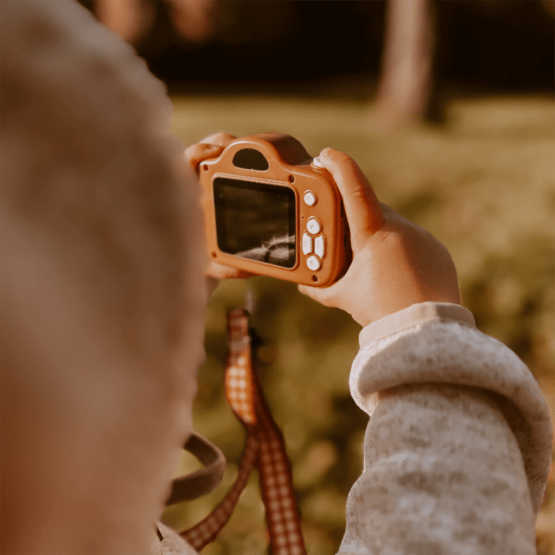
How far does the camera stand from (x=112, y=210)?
159mm

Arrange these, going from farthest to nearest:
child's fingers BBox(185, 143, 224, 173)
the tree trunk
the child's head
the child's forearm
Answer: the tree trunk, child's fingers BBox(185, 143, 224, 173), the child's forearm, the child's head

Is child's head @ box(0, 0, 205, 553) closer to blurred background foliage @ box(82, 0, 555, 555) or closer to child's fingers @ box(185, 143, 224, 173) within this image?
child's fingers @ box(185, 143, 224, 173)

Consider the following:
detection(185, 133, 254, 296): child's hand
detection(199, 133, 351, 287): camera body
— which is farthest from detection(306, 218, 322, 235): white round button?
detection(185, 133, 254, 296): child's hand

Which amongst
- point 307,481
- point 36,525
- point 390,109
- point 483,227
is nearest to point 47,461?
point 36,525

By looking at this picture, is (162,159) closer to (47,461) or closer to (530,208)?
(47,461)

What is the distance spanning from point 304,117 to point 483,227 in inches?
44.8

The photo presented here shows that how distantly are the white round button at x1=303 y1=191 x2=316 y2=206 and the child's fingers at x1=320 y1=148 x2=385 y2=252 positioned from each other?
0.09 feet

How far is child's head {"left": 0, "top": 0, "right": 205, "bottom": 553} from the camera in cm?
14

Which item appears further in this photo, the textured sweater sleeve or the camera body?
the camera body

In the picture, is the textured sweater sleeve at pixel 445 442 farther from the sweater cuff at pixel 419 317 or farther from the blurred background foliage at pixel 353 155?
the blurred background foliage at pixel 353 155

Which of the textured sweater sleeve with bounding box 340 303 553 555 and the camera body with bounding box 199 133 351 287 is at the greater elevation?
the camera body with bounding box 199 133 351 287

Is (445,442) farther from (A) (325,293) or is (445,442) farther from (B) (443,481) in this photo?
(A) (325,293)

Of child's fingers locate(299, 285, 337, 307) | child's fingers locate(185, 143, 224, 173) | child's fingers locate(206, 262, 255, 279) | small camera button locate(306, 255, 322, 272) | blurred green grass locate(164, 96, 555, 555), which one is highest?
child's fingers locate(185, 143, 224, 173)

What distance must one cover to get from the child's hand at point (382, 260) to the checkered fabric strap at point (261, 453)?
29 cm
